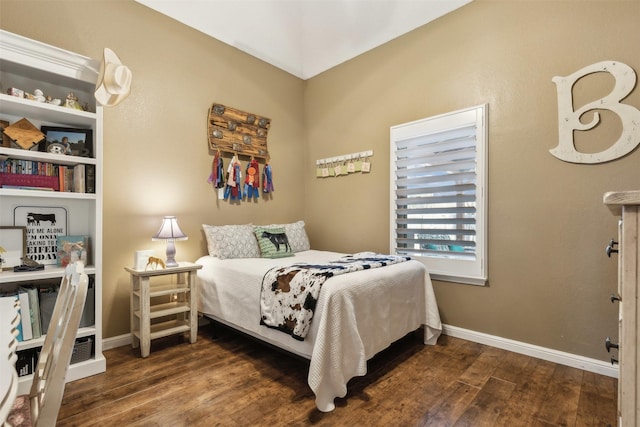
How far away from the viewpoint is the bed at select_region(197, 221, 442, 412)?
1.79 m

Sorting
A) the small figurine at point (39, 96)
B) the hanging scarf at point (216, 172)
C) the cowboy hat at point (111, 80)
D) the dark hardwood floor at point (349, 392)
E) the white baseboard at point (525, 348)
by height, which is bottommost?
the dark hardwood floor at point (349, 392)

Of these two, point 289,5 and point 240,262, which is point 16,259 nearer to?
point 240,262

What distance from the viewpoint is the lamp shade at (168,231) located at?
2.61m

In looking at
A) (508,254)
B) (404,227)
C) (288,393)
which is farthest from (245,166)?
(508,254)

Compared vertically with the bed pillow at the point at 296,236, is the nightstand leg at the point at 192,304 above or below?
below

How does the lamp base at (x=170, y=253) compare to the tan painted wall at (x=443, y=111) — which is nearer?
the tan painted wall at (x=443, y=111)

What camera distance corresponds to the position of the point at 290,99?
4059 mm

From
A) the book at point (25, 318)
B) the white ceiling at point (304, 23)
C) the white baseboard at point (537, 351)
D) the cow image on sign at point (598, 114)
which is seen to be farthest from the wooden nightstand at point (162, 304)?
the cow image on sign at point (598, 114)

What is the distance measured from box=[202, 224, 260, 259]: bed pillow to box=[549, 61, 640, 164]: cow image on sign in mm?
2612

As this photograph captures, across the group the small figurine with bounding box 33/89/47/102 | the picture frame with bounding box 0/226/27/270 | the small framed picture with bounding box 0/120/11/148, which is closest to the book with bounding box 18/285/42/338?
the picture frame with bounding box 0/226/27/270

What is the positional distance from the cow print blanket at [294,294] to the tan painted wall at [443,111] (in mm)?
1193

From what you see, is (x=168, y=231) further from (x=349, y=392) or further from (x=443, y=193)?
(x=443, y=193)

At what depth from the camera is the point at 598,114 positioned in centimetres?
216

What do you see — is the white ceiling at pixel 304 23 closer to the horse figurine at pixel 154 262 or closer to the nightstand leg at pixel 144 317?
the horse figurine at pixel 154 262
